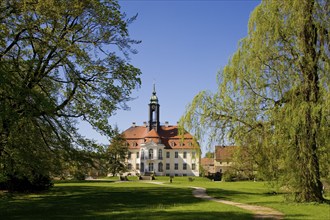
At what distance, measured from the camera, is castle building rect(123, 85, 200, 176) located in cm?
7969

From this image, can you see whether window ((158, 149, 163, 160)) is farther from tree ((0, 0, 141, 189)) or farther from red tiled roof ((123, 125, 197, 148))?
tree ((0, 0, 141, 189))

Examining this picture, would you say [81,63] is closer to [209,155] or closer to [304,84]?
[209,155]

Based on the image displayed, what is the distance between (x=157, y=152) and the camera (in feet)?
261

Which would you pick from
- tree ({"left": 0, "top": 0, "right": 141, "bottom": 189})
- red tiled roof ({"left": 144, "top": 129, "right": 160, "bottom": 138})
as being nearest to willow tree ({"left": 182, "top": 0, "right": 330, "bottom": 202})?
tree ({"left": 0, "top": 0, "right": 141, "bottom": 189})

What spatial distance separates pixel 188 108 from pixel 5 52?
33.0 ft

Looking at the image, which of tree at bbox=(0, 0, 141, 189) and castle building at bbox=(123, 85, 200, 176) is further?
castle building at bbox=(123, 85, 200, 176)

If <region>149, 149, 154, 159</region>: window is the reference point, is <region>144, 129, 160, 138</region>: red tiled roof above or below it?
above

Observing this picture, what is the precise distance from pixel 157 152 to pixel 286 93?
6301 centimetres

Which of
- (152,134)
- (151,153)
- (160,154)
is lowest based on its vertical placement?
(160,154)

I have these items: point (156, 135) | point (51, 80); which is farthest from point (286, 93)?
point (156, 135)

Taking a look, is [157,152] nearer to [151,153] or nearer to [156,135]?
[151,153]

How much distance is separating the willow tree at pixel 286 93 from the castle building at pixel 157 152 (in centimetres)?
6003

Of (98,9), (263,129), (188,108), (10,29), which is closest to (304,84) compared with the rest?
(263,129)

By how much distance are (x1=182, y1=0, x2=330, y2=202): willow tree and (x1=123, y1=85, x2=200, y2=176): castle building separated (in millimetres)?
60035
